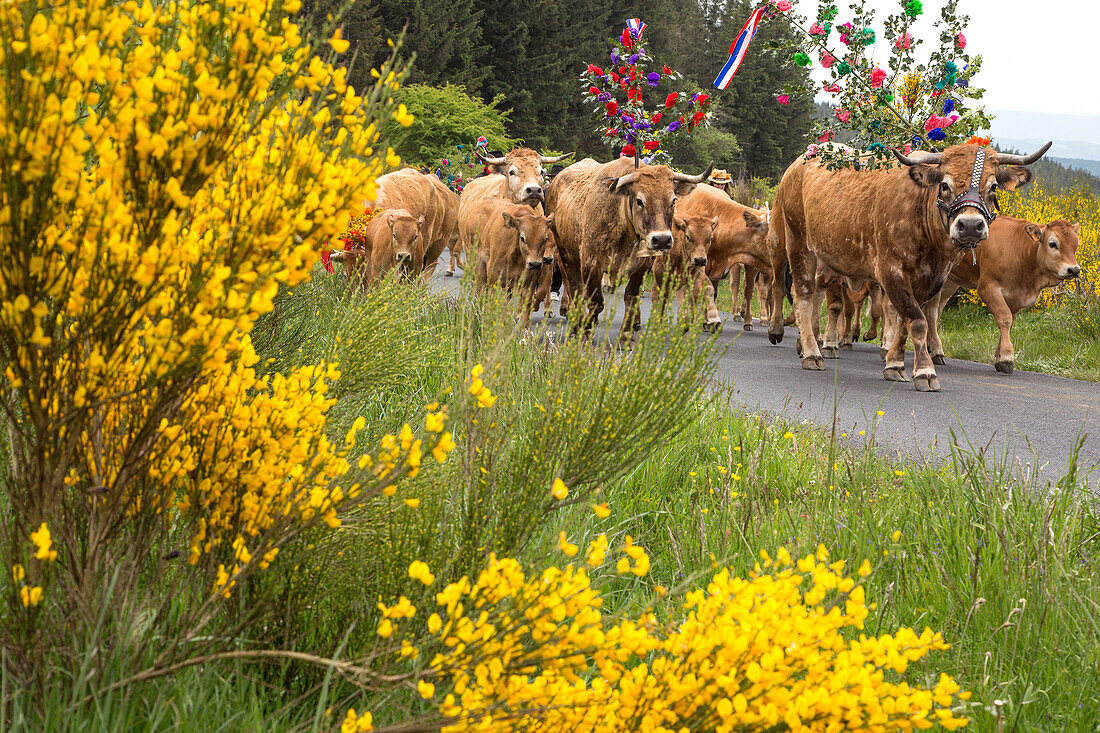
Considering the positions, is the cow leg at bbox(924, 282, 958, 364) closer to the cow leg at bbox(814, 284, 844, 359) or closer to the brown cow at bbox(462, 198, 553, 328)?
the cow leg at bbox(814, 284, 844, 359)

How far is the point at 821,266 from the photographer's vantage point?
11.8 m

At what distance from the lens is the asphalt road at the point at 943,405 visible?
231 inches

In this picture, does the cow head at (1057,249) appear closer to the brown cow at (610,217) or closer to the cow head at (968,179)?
the cow head at (968,179)

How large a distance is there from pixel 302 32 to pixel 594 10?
59967 millimetres

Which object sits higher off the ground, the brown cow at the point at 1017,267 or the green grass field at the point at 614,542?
the brown cow at the point at 1017,267

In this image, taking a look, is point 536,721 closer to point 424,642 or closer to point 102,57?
point 424,642

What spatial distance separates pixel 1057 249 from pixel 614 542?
982 cm

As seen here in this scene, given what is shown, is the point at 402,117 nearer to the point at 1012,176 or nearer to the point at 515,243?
the point at 1012,176

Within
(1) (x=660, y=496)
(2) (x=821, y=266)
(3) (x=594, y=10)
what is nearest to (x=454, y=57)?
(3) (x=594, y=10)

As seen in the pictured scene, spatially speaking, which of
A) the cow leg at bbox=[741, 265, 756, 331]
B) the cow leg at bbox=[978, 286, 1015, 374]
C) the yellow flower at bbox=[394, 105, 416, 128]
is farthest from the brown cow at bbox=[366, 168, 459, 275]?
the yellow flower at bbox=[394, 105, 416, 128]

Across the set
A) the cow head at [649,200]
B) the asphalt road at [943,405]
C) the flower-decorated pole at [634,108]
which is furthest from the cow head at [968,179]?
the flower-decorated pole at [634,108]

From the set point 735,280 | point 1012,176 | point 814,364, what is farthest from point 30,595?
point 735,280

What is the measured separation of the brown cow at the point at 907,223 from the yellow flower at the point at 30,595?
818cm

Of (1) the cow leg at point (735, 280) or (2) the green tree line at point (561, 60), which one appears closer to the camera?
(1) the cow leg at point (735, 280)
